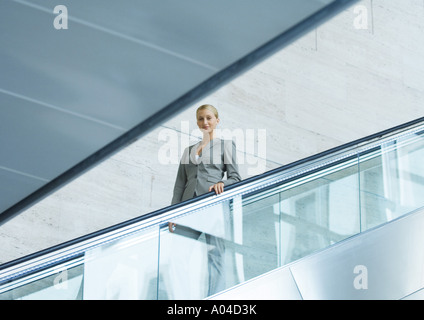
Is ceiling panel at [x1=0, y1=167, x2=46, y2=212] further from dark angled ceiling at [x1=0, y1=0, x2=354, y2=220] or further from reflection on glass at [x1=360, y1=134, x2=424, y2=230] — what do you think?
reflection on glass at [x1=360, y1=134, x2=424, y2=230]

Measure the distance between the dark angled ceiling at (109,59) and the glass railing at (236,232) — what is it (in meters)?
0.95

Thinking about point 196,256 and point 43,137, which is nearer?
point 196,256

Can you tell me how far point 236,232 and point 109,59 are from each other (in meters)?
1.49

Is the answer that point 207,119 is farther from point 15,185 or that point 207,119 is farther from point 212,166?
point 15,185

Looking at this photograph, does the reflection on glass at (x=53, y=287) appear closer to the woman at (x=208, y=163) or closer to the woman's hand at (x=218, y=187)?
the woman's hand at (x=218, y=187)

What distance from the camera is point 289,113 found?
10.8m

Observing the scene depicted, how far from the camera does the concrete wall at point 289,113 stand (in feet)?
29.9

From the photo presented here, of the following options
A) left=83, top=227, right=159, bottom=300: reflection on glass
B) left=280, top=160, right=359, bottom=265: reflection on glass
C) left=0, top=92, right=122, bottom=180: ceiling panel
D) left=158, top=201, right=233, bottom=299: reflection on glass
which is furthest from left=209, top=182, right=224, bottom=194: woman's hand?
left=0, top=92, right=122, bottom=180: ceiling panel

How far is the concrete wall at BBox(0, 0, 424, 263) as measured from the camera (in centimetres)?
912

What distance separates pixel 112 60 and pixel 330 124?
602 centimetres

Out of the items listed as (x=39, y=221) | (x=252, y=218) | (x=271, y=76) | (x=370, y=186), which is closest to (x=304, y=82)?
(x=271, y=76)

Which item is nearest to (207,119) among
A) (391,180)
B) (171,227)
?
(171,227)

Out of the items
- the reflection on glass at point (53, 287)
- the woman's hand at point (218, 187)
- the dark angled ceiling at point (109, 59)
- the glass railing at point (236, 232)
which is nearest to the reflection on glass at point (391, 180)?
the glass railing at point (236, 232)

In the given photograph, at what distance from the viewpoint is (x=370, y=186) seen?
Answer: 623 cm
